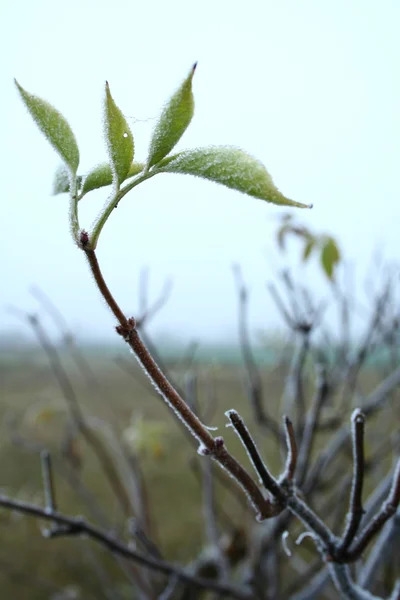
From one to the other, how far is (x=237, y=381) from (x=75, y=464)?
4.61 feet

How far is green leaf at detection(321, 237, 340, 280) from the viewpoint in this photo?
2.04 ft

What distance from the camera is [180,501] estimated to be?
5.57 ft

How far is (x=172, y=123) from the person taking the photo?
0.22 metres

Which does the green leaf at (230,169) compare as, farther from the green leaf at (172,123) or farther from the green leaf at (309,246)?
the green leaf at (309,246)

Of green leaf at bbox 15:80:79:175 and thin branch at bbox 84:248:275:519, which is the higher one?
green leaf at bbox 15:80:79:175

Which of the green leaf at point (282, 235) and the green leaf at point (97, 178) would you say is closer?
the green leaf at point (97, 178)

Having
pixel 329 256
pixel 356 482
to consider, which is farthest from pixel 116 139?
pixel 329 256

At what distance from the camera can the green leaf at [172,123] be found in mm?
221

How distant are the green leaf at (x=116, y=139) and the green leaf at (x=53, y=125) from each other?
0.09 ft

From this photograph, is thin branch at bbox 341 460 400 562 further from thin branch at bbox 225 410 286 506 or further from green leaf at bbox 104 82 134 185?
green leaf at bbox 104 82 134 185

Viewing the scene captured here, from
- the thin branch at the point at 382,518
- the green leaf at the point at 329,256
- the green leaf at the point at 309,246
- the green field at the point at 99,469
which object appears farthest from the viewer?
the green field at the point at 99,469

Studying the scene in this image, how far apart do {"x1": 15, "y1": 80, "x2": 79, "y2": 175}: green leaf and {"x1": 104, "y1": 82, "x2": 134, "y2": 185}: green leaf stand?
0.03 metres

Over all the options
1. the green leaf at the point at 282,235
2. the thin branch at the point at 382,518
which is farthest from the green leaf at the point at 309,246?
the thin branch at the point at 382,518

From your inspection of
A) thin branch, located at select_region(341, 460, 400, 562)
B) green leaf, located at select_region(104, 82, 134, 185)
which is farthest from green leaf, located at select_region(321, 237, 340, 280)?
green leaf, located at select_region(104, 82, 134, 185)
